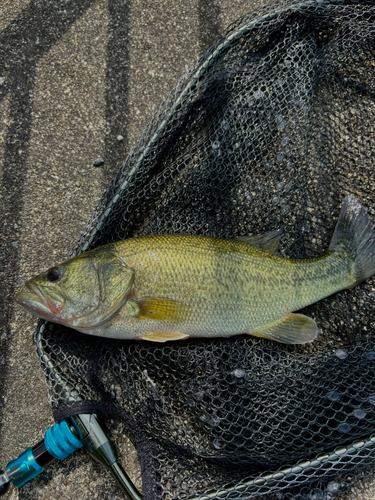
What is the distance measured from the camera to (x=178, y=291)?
6.92 ft

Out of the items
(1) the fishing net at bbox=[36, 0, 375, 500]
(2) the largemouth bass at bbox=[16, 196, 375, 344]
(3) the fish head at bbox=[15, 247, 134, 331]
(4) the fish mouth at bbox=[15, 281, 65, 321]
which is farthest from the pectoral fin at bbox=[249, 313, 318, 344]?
(4) the fish mouth at bbox=[15, 281, 65, 321]

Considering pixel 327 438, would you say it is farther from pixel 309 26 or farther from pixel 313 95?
pixel 309 26

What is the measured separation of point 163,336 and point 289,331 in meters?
0.81

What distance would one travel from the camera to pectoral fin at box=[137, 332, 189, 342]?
2102 millimetres

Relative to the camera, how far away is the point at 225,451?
213 centimetres

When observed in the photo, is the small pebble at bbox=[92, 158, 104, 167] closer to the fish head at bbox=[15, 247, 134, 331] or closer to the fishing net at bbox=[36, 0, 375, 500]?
the fishing net at bbox=[36, 0, 375, 500]

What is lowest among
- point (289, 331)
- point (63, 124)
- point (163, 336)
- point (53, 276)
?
point (289, 331)

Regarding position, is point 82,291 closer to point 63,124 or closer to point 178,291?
point 178,291

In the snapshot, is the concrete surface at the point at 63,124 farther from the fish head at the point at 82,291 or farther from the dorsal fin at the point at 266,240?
the dorsal fin at the point at 266,240

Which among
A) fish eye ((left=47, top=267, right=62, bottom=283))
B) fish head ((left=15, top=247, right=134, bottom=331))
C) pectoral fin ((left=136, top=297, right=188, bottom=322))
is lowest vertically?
pectoral fin ((left=136, top=297, right=188, bottom=322))

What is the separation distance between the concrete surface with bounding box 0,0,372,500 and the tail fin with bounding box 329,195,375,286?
1755 mm

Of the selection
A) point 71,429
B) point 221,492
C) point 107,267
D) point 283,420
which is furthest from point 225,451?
point 107,267

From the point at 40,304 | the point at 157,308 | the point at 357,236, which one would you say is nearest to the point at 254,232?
the point at 357,236

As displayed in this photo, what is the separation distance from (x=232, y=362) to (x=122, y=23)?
9.75 feet
